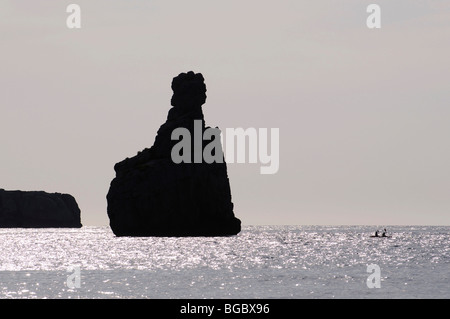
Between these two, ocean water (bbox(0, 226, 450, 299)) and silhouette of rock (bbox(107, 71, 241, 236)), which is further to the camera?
silhouette of rock (bbox(107, 71, 241, 236))

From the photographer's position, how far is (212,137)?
18075 cm

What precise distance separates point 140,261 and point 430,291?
143 ft

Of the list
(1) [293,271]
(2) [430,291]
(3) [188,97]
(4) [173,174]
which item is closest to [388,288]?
(2) [430,291]

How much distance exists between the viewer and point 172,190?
17800cm

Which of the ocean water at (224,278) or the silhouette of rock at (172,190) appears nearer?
the ocean water at (224,278)

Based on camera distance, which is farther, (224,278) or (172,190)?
(172,190)

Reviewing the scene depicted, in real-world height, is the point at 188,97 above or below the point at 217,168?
above

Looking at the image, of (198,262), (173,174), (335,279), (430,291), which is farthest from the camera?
(173,174)

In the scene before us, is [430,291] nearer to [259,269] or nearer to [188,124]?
[259,269]

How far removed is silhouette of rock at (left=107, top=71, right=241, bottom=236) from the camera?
582 feet

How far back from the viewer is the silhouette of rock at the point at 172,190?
17750 centimetres
